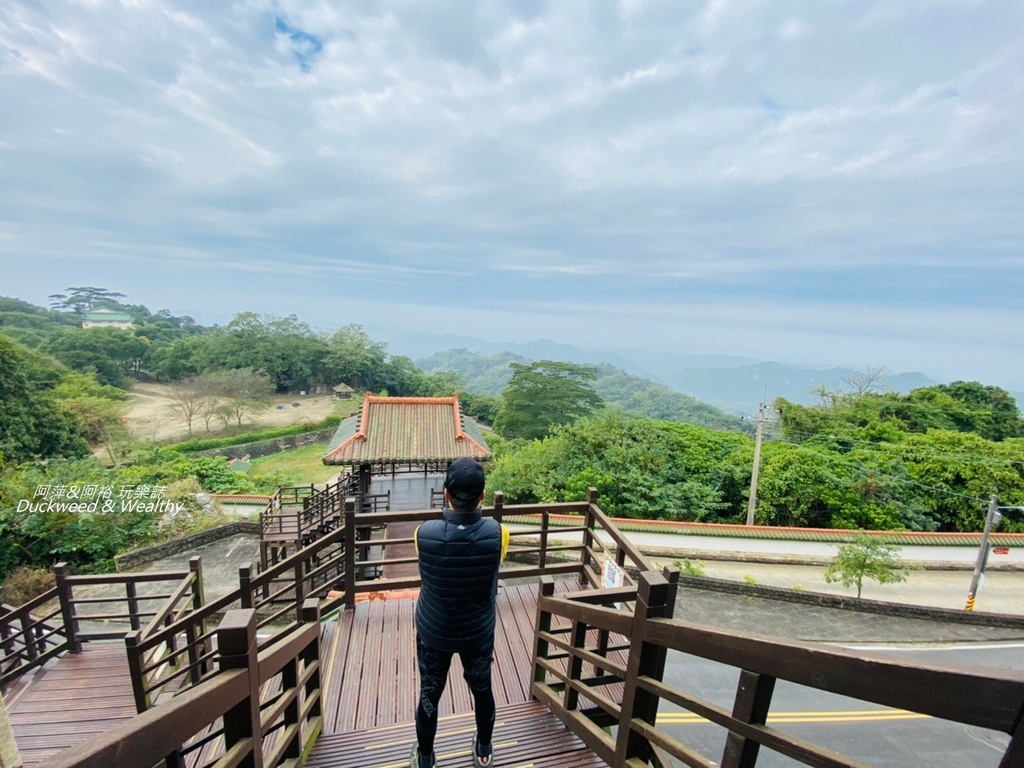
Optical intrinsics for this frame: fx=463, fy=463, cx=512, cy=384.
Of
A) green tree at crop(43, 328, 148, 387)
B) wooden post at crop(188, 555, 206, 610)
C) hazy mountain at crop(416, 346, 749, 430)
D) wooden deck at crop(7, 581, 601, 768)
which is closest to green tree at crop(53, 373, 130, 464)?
green tree at crop(43, 328, 148, 387)

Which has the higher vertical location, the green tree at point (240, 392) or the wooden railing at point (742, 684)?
the wooden railing at point (742, 684)

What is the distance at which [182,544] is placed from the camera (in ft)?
37.7

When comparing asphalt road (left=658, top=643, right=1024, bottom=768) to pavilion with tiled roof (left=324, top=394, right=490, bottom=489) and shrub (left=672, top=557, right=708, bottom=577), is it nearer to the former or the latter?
shrub (left=672, top=557, right=708, bottom=577)

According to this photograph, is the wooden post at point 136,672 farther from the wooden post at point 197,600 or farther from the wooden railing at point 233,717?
the wooden railing at point 233,717

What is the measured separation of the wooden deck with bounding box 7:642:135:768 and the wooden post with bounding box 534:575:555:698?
11.9ft

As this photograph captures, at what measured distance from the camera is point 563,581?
512cm

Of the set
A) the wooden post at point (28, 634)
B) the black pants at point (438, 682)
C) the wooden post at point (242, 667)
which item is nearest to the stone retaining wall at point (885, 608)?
the black pants at point (438, 682)

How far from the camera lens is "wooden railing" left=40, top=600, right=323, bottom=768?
44.4 inches

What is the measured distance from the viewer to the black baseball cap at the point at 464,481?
237 cm

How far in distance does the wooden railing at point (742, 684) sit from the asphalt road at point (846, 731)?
2.59 metres

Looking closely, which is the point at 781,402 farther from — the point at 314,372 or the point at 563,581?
the point at 314,372

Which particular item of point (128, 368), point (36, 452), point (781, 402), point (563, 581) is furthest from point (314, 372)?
point (563, 581)

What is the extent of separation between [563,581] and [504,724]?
7.06 feet

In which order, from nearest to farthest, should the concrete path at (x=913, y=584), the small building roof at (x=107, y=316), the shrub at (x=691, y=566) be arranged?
the shrub at (x=691, y=566), the concrete path at (x=913, y=584), the small building roof at (x=107, y=316)
